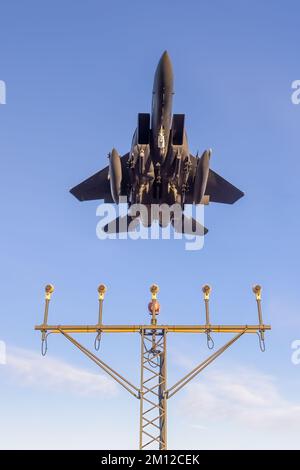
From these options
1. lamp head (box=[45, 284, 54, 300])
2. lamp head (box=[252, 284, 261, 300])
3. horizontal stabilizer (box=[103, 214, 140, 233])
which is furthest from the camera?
horizontal stabilizer (box=[103, 214, 140, 233])

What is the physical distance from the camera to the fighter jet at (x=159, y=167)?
1906cm

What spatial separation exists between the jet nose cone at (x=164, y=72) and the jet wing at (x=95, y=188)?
27.5ft

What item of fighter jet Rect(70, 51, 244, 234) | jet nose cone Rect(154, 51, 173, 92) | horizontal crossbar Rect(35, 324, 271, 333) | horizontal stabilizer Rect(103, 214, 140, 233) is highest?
jet nose cone Rect(154, 51, 173, 92)

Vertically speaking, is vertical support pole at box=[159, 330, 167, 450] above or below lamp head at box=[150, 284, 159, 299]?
below

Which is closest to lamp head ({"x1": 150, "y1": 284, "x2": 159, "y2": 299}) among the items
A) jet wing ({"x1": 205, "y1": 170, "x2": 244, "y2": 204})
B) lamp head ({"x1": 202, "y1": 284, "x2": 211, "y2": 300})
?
lamp head ({"x1": 202, "y1": 284, "x2": 211, "y2": 300})

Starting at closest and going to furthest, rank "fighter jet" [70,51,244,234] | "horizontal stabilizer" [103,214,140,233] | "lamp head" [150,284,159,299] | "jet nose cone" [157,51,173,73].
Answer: "lamp head" [150,284,159,299]
"jet nose cone" [157,51,173,73]
"fighter jet" [70,51,244,234]
"horizontal stabilizer" [103,214,140,233]

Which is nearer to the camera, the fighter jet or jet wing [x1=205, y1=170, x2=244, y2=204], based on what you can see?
the fighter jet

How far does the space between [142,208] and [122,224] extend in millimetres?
1774

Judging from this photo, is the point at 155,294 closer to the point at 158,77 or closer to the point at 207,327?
the point at 207,327

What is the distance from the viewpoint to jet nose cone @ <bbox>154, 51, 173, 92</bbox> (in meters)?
18.2

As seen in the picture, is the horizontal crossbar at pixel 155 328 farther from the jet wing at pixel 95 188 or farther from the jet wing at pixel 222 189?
the jet wing at pixel 222 189

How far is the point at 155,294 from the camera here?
47.7ft

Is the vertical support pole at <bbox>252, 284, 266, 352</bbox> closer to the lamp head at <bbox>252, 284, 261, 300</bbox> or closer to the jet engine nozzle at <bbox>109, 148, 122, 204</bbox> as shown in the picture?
the lamp head at <bbox>252, 284, 261, 300</bbox>

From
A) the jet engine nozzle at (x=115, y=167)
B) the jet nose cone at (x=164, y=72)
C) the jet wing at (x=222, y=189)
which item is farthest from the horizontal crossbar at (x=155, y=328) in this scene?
the jet wing at (x=222, y=189)
